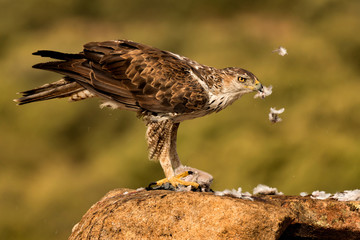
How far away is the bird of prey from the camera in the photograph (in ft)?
20.6

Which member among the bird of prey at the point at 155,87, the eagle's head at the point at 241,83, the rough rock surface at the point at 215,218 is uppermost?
the eagle's head at the point at 241,83

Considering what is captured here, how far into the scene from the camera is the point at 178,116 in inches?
250

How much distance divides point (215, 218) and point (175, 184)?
44.5 inches

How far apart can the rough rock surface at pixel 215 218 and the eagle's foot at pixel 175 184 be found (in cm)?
29

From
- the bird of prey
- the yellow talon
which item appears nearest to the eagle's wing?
the bird of prey

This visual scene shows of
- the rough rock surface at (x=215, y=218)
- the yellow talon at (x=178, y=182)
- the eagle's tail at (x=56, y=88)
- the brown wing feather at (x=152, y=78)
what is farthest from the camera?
the eagle's tail at (x=56, y=88)

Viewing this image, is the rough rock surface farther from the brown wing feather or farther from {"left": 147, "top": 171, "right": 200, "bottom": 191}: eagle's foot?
the brown wing feather

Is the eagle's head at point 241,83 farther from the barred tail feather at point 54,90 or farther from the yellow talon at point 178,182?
the barred tail feather at point 54,90

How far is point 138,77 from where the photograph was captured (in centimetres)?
642

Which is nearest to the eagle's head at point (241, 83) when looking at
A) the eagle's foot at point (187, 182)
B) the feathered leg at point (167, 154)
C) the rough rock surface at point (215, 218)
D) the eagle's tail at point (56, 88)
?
the feathered leg at point (167, 154)

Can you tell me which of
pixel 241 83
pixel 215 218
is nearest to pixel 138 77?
pixel 241 83

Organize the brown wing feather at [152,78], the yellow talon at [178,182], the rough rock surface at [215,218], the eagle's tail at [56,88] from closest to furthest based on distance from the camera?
1. the rough rock surface at [215,218]
2. the brown wing feather at [152,78]
3. the yellow talon at [178,182]
4. the eagle's tail at [56,88]

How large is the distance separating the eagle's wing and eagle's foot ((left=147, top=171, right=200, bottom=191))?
85 cm

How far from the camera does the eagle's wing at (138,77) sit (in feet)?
20.6
